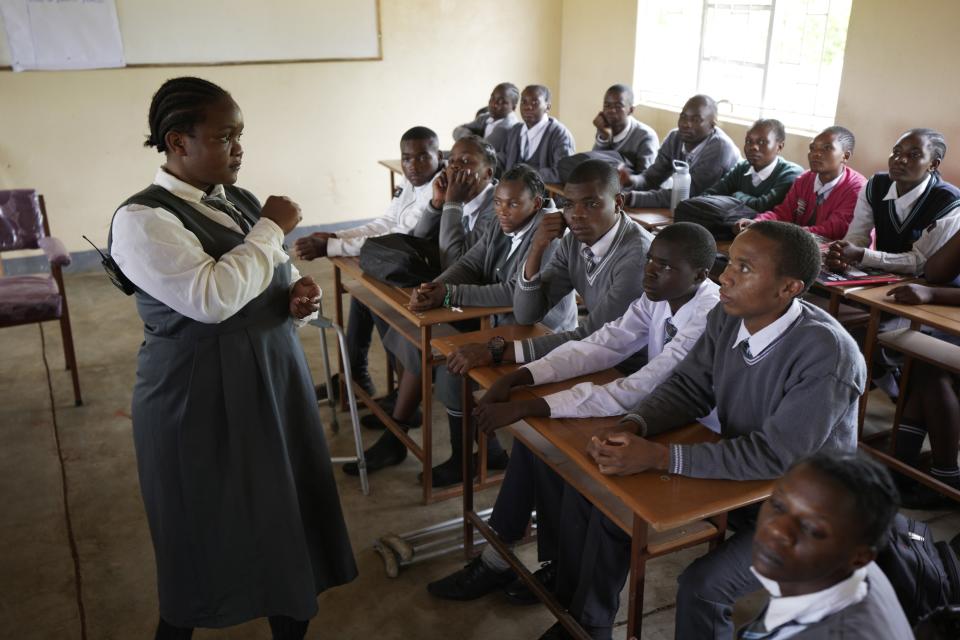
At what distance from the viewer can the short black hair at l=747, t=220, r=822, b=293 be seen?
6.06ft

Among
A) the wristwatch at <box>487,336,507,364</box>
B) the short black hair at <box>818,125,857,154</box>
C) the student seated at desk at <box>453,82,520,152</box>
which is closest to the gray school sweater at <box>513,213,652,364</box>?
the wristwatch at <box>487,336,507,364</box>

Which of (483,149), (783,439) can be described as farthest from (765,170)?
(783,439)

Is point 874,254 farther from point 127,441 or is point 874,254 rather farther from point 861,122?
point 127,441

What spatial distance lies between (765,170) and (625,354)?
267 centimetres

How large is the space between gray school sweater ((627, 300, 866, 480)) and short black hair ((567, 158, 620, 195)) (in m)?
0.74

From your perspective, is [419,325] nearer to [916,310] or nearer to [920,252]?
[916,310]

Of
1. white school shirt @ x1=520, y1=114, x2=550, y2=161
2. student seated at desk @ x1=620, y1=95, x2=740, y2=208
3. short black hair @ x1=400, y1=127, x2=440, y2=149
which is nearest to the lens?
short black hair @ x1=400, y1=127, x2=440, y2=149

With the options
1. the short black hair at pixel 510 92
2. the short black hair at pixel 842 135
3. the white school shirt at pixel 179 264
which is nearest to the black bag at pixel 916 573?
the white school shirt at pixel 179 264

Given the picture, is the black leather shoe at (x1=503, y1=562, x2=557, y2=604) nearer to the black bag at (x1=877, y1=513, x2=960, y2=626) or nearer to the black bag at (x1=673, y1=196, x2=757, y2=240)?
the black bag at (x1=877, y1=513, x2=960, y2=626)

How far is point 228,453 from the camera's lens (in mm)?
1906

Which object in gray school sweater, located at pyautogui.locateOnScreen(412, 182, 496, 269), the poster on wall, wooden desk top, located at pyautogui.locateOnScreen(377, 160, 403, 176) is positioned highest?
the poster on wall

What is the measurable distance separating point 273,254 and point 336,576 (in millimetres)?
919

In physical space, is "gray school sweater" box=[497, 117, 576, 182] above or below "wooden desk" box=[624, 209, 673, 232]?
above

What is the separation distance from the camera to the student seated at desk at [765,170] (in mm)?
4500
